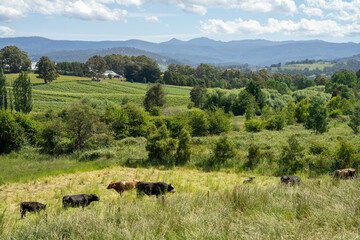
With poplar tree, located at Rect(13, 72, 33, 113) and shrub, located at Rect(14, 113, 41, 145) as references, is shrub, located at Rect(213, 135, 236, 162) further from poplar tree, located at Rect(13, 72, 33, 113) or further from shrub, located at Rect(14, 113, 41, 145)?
poplar tree, located at Rect(13, 72, 33, 113)

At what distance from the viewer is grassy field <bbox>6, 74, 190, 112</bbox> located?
2763 inches

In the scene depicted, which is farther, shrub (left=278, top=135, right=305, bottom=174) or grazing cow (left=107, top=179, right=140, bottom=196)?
shrub (left=278, top=135, right=305, bottom=174)

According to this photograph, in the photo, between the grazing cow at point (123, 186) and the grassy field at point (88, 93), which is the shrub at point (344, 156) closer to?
the grazing cow at point (123, 186)

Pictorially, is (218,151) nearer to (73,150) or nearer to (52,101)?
(73,150)

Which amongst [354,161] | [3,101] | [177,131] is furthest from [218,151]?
[3,101]

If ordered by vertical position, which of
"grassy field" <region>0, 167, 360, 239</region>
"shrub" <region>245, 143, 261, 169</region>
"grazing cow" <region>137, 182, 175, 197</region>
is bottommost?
"shrub" <region>245, 143, 261, 169</region>

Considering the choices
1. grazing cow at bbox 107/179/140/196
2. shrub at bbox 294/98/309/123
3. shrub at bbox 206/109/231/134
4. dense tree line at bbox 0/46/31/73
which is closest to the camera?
grazing cow at bbox 107/179/140/196

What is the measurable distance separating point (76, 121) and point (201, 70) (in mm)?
122903

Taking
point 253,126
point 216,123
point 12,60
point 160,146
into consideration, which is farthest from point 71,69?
point 160,146

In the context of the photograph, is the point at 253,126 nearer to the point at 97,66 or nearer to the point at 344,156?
the point at 344,156

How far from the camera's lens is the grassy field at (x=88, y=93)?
7019 centimetres

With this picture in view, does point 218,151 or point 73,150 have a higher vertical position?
point 218,151

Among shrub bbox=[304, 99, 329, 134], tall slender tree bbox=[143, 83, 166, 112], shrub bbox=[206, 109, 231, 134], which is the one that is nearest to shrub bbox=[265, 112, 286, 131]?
shrub bbox=[304, 99, 329, 134]

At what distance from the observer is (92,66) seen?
365 ft
